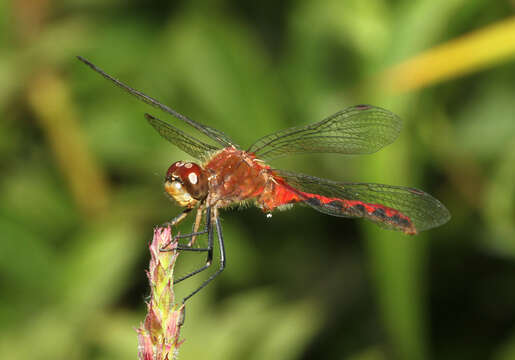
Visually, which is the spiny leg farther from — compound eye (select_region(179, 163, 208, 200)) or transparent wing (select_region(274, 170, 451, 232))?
transparent wing (select_region(274, 170, 451, 232))

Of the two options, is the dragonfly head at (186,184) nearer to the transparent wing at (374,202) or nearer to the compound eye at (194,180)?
the compound eye at (194,180)

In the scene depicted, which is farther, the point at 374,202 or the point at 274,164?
the point at 274,164

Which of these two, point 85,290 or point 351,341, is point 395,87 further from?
point 85,290

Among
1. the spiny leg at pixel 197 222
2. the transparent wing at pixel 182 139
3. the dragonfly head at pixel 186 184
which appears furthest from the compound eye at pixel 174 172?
the transparent wing at pixel 182 139

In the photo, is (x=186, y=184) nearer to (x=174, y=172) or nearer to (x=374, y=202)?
(x=174, y=172)

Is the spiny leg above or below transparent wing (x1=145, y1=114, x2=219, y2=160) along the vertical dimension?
below

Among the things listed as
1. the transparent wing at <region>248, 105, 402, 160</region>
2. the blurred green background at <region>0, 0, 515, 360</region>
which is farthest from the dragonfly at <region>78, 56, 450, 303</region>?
the blurred green background at <region>0, 0, 515, 360</region>

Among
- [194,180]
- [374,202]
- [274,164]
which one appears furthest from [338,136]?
[194,180]
